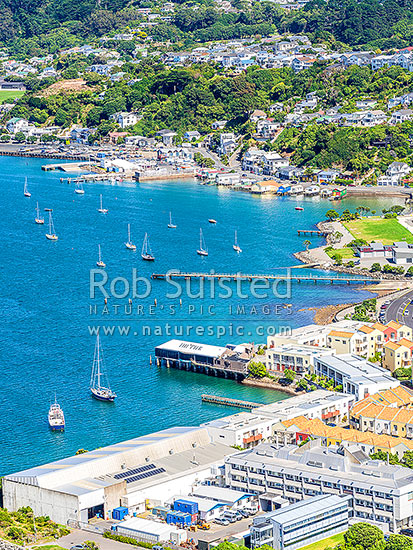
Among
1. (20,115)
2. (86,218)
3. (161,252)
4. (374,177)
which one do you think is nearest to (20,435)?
(161,252)

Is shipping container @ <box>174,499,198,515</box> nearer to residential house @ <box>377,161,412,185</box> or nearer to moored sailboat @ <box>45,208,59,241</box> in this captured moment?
moored sailboat @ <box>45,208,59,241</box>

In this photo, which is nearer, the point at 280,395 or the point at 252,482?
the point at 252,482

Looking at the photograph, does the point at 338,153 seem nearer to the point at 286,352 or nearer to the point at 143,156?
the point at 143,156

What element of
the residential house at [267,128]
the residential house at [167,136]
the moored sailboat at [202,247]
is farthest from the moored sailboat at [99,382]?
the residential house at [167,136]

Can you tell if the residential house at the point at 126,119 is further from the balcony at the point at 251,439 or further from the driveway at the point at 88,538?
the driveway at the point at 88,538

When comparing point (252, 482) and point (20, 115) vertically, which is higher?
point (20, 115)

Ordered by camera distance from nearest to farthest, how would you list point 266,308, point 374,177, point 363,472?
point 363,472 < point 266,308 < point 374,177
